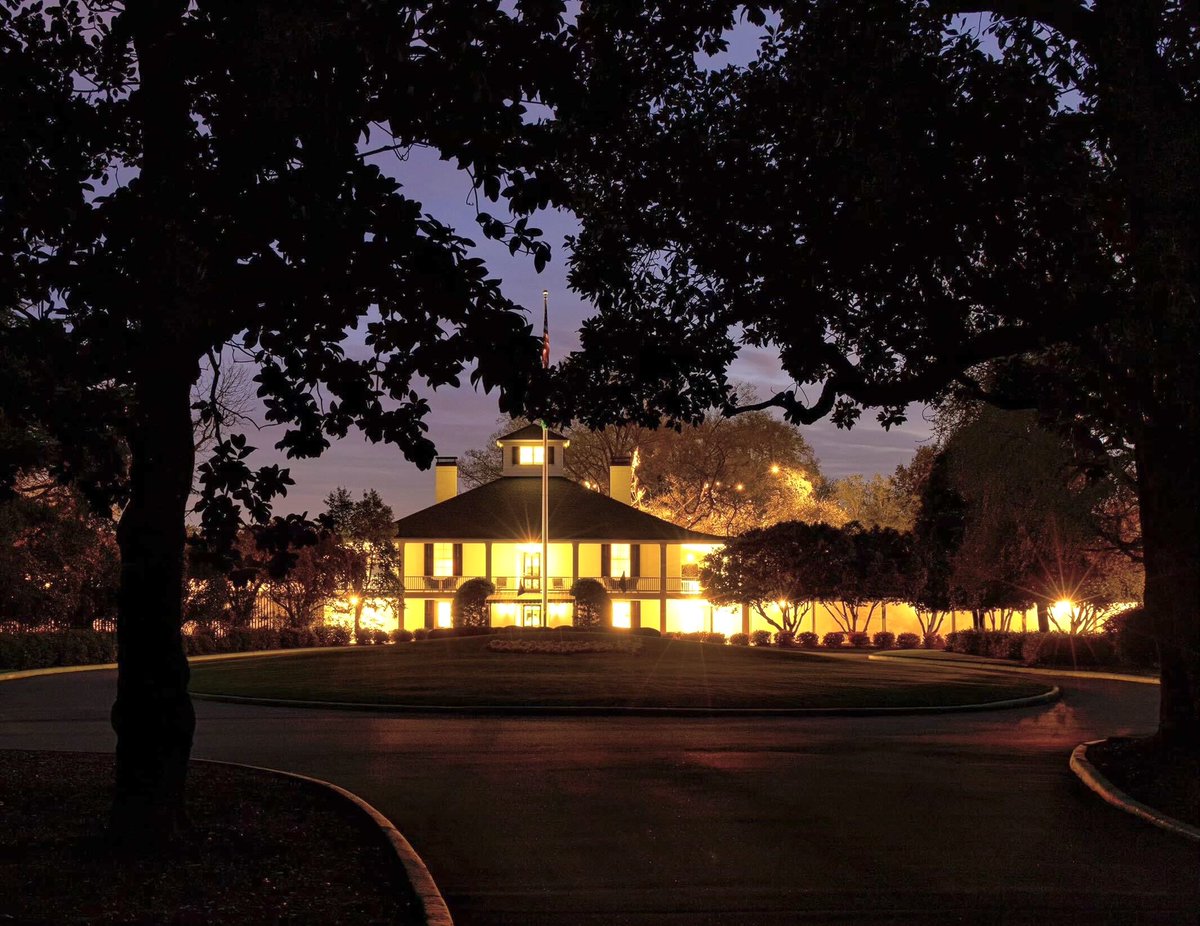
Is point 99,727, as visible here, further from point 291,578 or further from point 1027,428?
point 291,578

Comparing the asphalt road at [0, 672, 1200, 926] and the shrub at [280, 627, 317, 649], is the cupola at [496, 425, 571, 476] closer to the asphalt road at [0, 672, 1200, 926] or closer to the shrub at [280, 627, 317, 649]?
the shrub at [280, 627, 317, 649]

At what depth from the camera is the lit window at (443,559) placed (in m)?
61.7

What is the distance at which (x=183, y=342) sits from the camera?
31.3 feet

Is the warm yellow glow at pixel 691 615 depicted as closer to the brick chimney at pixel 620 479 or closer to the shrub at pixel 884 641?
the brick chimney at pixel 620 479

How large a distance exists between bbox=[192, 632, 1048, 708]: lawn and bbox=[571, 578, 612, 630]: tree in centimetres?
1136

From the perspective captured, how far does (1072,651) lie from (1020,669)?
1735 mm

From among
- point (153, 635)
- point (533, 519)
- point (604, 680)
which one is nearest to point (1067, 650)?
A: point (604, 680)

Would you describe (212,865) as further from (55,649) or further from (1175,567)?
(55,649)

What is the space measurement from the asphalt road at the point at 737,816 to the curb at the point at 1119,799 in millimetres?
140

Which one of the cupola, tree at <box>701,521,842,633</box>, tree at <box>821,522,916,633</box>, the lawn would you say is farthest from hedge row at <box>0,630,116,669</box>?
the cupola

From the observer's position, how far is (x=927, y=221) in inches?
563

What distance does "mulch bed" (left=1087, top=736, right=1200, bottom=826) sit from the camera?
40.2ft

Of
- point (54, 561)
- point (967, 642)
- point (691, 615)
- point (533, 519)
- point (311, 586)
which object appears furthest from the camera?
point (691, 615)

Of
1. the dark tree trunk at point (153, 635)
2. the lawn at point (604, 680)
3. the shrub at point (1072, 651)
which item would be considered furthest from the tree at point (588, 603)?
the dark tree trunk at point (153, 635)
